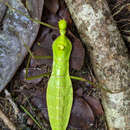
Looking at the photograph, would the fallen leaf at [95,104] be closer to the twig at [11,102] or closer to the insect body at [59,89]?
the insect body at [59,89]

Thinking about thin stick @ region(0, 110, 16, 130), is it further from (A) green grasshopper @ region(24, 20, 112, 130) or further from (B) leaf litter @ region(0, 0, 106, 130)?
(A) green grasshopper @ region(24, 20, 112, 130)

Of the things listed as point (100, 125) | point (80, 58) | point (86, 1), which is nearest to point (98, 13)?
point (86, 1)

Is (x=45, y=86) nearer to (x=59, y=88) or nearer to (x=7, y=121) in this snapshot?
(x=59, y=88)

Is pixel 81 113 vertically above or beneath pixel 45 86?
beneath

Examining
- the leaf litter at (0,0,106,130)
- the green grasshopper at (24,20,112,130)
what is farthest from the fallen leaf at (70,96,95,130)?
the green grasshopper at (24,20,112,130)

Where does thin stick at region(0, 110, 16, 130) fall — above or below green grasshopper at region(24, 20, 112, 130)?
below

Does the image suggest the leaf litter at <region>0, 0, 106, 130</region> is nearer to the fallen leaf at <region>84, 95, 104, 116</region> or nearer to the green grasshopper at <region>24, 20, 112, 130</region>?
the fallen leaf at <region>84, 95, 104, 116</region>

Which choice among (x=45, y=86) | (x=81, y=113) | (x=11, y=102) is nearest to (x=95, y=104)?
(x=81, y=113)

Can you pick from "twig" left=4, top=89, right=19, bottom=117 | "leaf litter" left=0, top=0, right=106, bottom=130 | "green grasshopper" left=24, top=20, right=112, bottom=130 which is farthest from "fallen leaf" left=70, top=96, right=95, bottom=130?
"twig" left=4, top=89, right=19, bottom=117

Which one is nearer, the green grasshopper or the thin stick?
the green grasshopper
